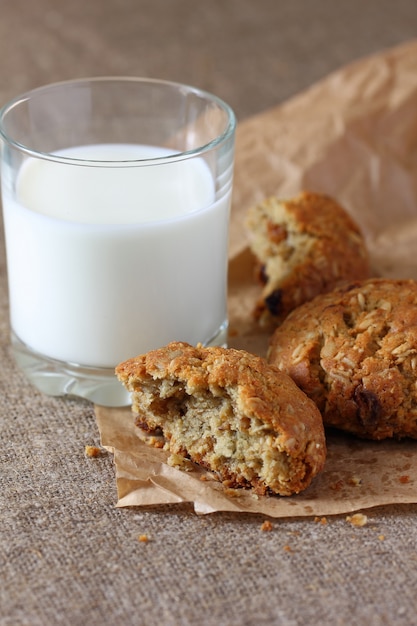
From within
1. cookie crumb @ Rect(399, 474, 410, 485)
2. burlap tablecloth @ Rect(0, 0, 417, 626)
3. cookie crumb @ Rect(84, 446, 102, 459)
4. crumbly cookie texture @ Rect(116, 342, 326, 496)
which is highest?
crumbly cookie texture @ Rect(116, 342, 326, 496)

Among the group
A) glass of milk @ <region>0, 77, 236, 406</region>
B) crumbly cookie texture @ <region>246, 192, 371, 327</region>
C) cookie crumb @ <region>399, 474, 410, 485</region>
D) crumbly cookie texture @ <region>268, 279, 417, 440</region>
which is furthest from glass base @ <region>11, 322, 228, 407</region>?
cookie crumb @ <region>399, 474, 410, 485</region>

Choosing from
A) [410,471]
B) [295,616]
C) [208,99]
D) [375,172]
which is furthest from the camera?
[375,172]

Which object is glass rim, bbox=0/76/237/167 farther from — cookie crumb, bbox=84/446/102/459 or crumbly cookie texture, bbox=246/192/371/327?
cookie crumb, bbox=84/446/102/459

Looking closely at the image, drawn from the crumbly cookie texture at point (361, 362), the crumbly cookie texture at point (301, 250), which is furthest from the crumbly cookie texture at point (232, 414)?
the crumbly cookie texture at point (301, 250)

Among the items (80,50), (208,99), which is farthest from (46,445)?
(80,50)

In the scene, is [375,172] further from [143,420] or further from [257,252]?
[143,420]

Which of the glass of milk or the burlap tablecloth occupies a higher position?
the glass of milk

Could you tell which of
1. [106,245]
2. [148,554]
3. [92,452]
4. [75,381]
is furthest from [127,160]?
[148,554]
